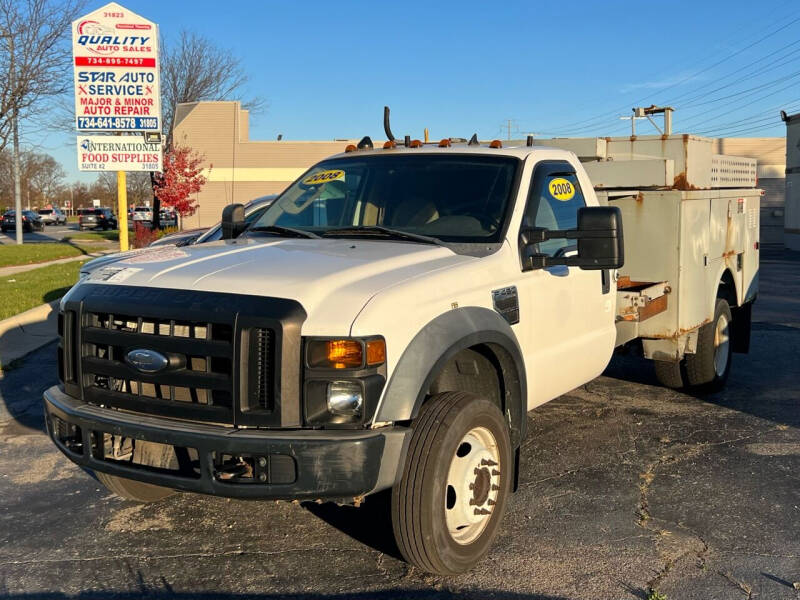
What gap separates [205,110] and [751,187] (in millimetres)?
34841

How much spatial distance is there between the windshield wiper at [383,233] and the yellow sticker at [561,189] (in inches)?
38.1

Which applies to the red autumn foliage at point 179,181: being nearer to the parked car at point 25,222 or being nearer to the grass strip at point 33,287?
the grass strip at point 33,287

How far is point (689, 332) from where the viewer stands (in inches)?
264

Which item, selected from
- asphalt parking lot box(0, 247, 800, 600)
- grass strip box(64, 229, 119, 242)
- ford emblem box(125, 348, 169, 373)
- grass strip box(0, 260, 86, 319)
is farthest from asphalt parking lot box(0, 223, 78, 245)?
ford emblem box(125, 348, 169, 373)

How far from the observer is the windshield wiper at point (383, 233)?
4578mm

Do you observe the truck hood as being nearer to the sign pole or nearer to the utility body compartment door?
the utility body compartment door

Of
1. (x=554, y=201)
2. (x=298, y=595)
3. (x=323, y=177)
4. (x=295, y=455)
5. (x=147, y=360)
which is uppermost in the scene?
(x=323, y=177)

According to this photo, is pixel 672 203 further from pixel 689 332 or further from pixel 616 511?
pixel 616 511

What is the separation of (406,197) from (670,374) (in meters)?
3.55

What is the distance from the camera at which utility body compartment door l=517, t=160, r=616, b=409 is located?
4742 mm

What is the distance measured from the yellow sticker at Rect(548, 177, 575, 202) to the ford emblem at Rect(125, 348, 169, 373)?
2.60 metres

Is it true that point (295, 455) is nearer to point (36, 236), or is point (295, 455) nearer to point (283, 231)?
point (283, 231)

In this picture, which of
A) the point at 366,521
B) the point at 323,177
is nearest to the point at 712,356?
the point at 323,177

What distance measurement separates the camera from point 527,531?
4.53 metres
